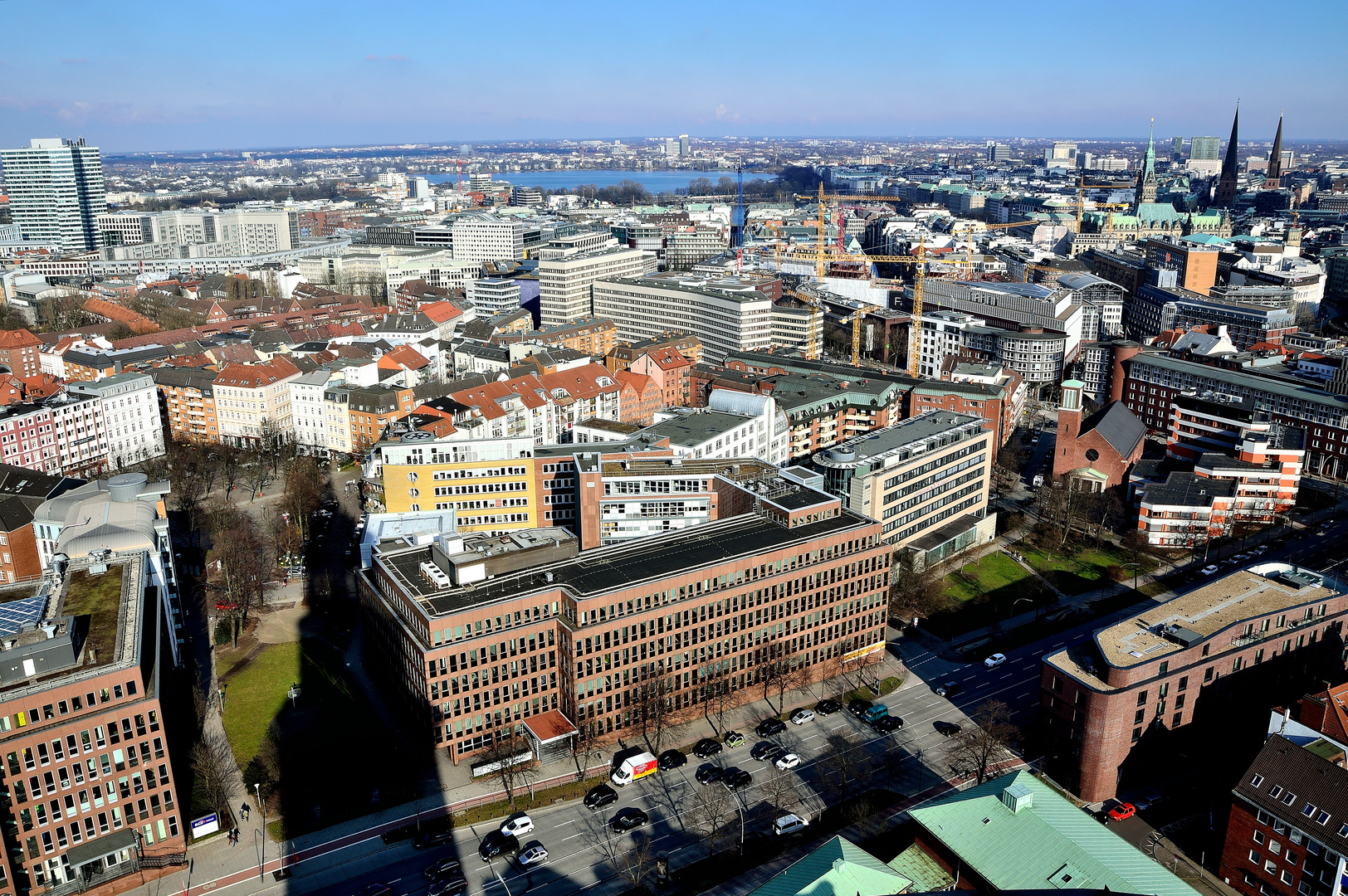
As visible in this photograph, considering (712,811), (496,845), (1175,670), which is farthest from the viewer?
(1175,670)

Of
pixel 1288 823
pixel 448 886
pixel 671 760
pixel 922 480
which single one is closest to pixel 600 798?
pixel 671 760

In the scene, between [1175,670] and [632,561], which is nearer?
[1175,670]

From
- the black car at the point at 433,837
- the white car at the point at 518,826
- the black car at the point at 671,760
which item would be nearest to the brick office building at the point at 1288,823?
the black car at the point at 671,760

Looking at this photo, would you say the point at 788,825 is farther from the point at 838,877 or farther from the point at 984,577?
the point at 984,577

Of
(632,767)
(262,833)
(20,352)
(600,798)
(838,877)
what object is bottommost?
(262,833)

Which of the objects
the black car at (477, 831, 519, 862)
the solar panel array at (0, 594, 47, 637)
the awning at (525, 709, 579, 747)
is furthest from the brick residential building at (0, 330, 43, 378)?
the black car at (477, 831, 519, 862)

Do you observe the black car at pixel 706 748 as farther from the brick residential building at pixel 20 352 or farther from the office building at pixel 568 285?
the brick residential building at pixel 20 352

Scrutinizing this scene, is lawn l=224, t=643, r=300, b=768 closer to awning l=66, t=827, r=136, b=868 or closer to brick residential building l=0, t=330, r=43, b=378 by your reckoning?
awning l=66, t=827, r=136, b=868

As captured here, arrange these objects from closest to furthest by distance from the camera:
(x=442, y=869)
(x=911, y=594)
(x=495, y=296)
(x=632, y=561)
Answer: (x=442, y=869), (x=632, y=561), (x=911, y=594), (x=495, y=296)
